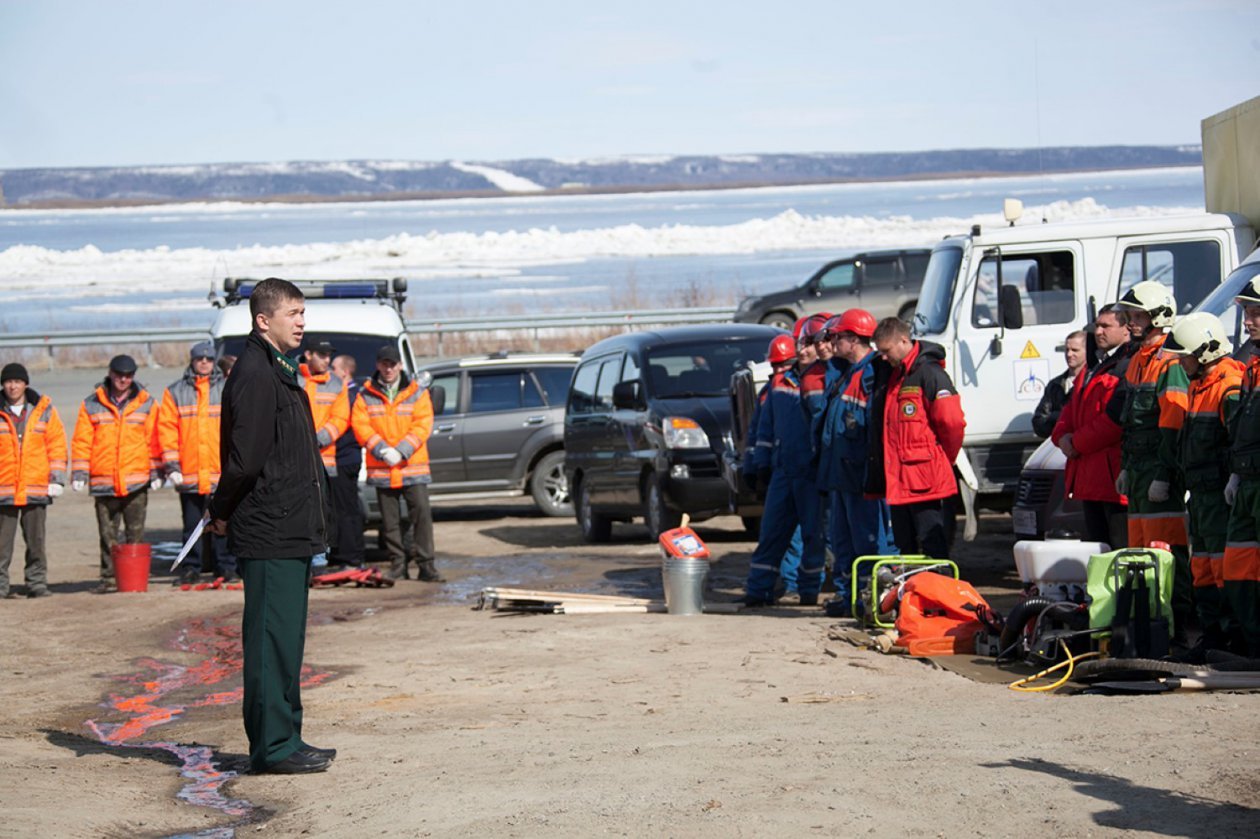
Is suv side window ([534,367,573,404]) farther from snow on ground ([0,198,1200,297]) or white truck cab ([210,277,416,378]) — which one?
snow on ground ([0,198,1200,297])

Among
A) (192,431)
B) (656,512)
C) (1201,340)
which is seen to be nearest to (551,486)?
(656,512)

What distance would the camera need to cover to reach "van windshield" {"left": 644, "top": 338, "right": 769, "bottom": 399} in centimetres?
1587

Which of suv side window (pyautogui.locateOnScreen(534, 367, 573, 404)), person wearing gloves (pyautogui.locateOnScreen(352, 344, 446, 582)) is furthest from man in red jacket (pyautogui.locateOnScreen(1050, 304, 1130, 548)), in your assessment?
suv side window (pyautogui.locateOnScreen(534, 367, 573, 404))

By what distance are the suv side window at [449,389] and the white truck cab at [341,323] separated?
118 cm

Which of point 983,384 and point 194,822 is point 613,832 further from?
point 983,384

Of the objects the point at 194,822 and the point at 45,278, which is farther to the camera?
the point at 45,278

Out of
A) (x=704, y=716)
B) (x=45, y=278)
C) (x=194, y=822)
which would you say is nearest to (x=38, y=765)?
(x=194, y=822)

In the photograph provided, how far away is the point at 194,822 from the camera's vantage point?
21.8 feet

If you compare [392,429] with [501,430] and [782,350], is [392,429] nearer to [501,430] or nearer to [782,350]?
[782,350]

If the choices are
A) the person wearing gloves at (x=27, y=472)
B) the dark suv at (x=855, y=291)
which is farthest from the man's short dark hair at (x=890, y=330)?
the dark suv at (x=855, y=291)

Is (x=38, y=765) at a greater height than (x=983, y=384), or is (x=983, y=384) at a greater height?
(x=983, y=384)

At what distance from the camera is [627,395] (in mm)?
16203

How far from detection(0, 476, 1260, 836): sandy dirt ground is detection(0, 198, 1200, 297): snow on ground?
48306 millimetres

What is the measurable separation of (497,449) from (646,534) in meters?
2.09
